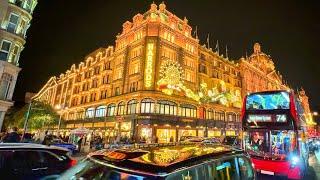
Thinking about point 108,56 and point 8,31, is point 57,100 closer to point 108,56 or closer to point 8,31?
point 108,56

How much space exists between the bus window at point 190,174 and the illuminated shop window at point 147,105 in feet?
110

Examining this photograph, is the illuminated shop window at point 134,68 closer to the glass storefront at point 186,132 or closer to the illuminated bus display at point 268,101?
the glass storefront at point 186,132

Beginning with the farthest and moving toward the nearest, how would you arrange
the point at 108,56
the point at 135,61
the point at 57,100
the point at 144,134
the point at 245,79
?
1. the point at 57,100
2. the point at 245,79
3. the point at 108,56
4. the point at 135,61
5. the point at 144,134

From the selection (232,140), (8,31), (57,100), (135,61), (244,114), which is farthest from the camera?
(57,100)

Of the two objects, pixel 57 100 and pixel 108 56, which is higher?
pixel 108 56

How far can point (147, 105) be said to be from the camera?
36.9 m

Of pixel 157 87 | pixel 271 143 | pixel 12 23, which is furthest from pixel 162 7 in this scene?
pixel 271 143

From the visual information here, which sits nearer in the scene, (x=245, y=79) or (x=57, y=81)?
(x=245, y=79)

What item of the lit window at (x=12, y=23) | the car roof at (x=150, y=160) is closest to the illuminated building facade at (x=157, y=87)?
the lit window at (x=12, y=23)

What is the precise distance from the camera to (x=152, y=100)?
121 ft

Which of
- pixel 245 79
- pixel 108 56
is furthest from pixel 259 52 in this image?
pixel 108 56

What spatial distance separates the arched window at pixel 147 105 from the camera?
120 feet

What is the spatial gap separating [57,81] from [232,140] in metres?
64.9

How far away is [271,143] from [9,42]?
91.8ft
